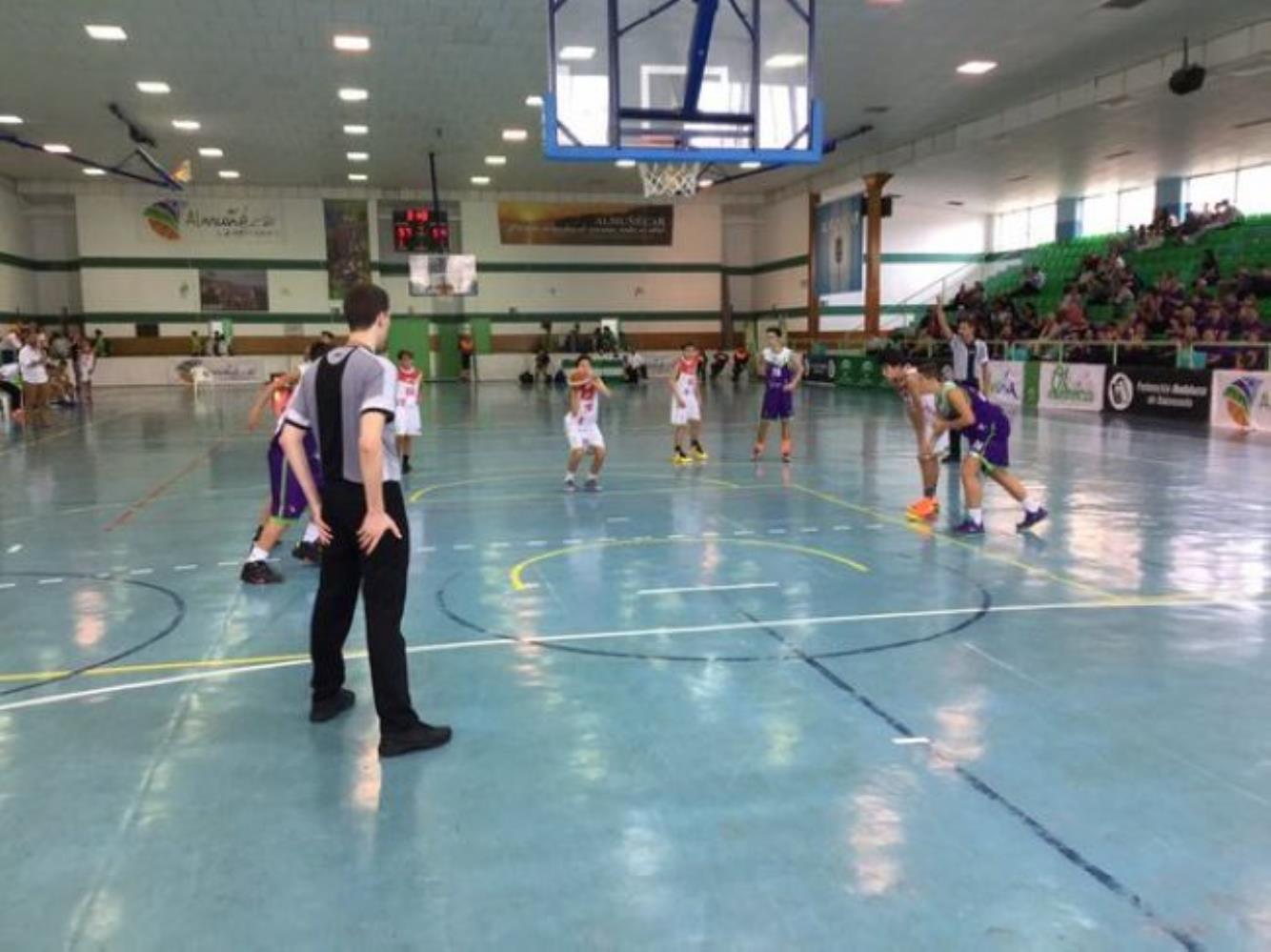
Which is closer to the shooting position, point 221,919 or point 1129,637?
point 221,919

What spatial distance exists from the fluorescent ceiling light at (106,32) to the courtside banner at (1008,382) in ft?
63.8

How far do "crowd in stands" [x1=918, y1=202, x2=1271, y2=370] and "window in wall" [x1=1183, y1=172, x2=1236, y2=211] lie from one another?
4.39 meters

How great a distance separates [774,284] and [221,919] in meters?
38.9

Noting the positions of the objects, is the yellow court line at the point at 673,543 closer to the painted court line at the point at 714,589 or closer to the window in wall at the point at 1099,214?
the painted court line at the point at 714,589

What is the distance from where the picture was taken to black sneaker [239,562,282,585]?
7254 millimetres

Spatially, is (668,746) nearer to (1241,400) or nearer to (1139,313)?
(1241,400)

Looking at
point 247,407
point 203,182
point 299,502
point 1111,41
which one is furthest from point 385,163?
point 299,502

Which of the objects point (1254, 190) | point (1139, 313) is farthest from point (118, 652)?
point (1254, 190)

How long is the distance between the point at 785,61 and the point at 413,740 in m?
9.95

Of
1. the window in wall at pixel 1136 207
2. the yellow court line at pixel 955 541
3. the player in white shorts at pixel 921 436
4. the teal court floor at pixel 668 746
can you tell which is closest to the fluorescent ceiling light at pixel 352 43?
the teal court floor at pixel 668 746

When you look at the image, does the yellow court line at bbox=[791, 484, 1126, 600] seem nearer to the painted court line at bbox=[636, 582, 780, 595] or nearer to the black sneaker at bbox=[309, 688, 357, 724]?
the painted court line at bbox=[636, 582, 780, 595]

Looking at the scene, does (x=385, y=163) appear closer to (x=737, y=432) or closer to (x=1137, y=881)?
(x=737, y=432)

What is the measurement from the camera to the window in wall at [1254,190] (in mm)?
30734

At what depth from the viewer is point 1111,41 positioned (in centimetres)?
1847
